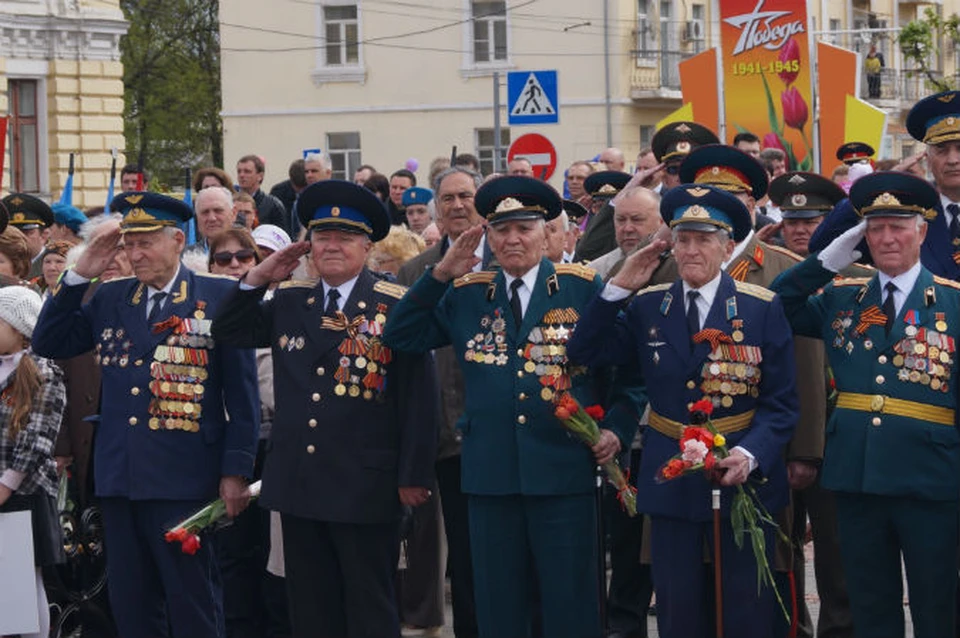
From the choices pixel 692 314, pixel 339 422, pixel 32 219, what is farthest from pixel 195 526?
pixel 32 219

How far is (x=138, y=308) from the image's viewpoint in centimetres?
846

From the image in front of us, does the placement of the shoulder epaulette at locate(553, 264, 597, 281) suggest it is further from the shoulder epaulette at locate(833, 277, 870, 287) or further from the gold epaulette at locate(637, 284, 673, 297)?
the shoulder epaulette at locate(833, 277, 870, 287)

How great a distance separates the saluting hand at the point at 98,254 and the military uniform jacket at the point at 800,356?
2.46 metres

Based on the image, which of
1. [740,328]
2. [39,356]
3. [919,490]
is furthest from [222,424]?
[919,490]

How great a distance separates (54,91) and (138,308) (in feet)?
88.6

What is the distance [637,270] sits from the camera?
25.4 ft

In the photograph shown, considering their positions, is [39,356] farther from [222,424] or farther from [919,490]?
[919,490]

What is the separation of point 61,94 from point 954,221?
2810cm

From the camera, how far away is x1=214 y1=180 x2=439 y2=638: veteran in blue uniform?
8.14m

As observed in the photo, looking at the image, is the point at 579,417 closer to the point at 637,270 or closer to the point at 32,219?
the point at 637,270

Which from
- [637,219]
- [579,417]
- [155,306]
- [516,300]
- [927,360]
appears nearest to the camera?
[927,360]

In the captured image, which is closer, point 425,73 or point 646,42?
point 425,73

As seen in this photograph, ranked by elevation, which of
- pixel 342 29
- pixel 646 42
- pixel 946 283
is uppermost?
pixel 342 29

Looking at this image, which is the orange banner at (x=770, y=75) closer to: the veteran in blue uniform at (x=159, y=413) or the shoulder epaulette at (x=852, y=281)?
the shoulder epaulette at (x=852, y=281)
